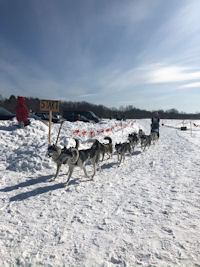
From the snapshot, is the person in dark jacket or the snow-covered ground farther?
the person in dark jacket

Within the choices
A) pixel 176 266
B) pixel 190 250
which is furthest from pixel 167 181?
pixel 176 266

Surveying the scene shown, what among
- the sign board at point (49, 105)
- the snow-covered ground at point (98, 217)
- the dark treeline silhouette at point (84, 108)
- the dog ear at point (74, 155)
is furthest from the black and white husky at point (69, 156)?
the dark treeline silhouette at point (84, 108)

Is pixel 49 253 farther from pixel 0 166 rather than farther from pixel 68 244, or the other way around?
pixel 0 166

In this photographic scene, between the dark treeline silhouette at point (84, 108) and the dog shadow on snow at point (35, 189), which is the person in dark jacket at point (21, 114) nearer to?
the dog shadow on snow at point (35, 189)

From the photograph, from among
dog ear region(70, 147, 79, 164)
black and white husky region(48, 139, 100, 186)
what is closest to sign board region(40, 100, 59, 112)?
black and white husky region(48, 139, 100, 186)

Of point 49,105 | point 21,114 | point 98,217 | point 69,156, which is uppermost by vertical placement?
point 49,105

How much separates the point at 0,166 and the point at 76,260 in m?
5.17

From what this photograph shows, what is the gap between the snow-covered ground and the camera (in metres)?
2.49

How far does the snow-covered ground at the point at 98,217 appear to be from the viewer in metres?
2.49

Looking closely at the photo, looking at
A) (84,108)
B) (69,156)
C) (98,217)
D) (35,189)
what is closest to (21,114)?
(69,156)

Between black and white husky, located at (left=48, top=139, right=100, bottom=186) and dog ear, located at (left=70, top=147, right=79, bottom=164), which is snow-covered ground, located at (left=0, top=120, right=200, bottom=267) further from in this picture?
dog ear, located at (left=70, top=147, right=79, bottom=164)

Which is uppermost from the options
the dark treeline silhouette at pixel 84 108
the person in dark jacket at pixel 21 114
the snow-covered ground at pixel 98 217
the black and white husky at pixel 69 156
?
the dark treeline silhouette at pixel 84 108

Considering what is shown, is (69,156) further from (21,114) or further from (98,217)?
(21,114)

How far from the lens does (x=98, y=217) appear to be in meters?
3.50
